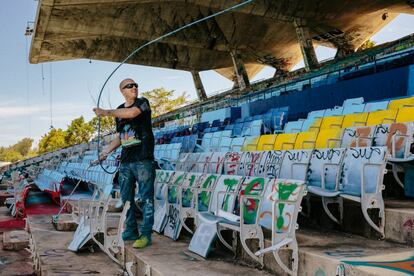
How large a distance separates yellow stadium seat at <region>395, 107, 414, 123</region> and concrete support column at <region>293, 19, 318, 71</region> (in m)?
21.4

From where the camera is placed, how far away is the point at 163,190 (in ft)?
15.9

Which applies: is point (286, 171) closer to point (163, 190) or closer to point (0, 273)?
point (163, 190)

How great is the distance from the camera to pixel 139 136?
4.04 meters

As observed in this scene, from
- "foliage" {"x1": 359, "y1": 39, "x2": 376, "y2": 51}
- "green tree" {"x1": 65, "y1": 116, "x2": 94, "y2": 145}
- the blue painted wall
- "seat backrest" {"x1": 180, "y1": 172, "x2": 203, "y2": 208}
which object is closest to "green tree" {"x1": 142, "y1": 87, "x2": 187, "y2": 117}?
"green tree" {"x1": 65, "y1": 116, "x2": 94, "y2": 145}

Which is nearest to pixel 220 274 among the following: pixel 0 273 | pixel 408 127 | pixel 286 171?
pixel 286 171

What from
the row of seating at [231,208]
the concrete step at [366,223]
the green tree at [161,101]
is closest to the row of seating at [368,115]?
the concrete step at [366,223]

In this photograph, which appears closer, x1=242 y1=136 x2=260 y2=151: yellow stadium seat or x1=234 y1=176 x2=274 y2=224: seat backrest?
x1=234 y1=176 x2=274 y2=224: seat backrest

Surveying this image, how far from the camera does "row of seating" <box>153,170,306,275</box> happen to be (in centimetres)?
287

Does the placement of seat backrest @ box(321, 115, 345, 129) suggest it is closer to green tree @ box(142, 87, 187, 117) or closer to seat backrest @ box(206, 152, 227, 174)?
seat backrest @ box(206, 152, 227, 174)

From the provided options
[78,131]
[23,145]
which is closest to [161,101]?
[78,131]

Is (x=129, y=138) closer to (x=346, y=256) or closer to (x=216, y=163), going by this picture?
(x=346, y=256)

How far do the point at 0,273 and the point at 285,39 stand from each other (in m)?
32.9

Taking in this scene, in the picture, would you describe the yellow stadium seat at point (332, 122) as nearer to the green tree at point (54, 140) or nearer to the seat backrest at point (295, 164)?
the seat backrest at point (295, 164)

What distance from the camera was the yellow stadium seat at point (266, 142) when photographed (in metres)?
7.00
